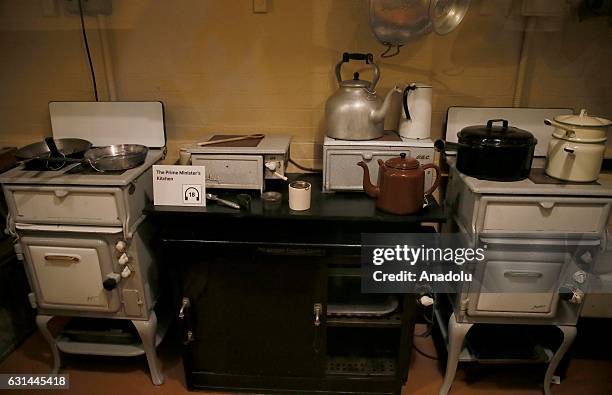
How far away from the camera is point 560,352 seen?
4.85 ft

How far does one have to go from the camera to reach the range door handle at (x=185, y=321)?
4.70 ft

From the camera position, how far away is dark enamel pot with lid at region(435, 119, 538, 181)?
1.30 metres

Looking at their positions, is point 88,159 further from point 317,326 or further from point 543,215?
point 543,215

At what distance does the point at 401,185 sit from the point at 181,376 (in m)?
1.20

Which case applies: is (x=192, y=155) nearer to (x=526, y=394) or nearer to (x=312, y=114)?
(x=312, y=114)

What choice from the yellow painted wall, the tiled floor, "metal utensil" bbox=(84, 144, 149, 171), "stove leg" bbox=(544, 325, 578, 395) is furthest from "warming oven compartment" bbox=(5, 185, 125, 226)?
"stove leg" bbox=(544, 325, 578, 395)

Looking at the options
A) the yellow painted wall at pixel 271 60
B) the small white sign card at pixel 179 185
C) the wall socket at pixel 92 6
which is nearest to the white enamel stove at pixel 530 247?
the yellow painted wall at pixel 271 60

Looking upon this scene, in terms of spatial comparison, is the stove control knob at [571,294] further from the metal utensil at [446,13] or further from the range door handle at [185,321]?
the range door handle at [185,321]

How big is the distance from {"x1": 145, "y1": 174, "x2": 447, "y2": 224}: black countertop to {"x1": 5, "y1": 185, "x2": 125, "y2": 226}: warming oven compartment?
0.38ft

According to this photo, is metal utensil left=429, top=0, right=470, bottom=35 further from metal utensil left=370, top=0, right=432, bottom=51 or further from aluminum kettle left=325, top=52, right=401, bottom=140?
aluminum kettle left=325, top=52, right=401, bottom=140

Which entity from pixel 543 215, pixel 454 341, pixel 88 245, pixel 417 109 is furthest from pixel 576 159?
pixel 88 245

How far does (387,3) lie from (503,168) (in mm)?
666

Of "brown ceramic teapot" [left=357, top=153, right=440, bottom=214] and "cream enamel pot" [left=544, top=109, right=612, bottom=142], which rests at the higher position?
"cream enamel pot" [left=544, top=109, right=612, bottom=142]

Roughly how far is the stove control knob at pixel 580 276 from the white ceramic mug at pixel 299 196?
37.1 inches
